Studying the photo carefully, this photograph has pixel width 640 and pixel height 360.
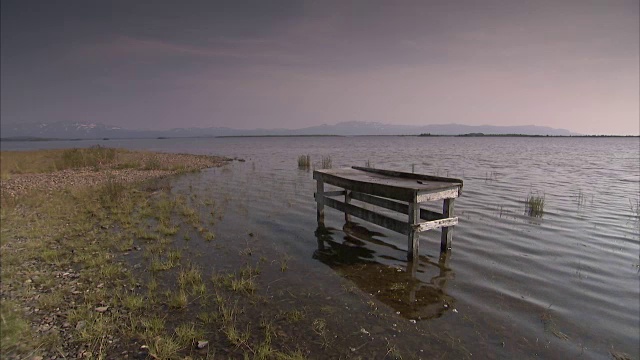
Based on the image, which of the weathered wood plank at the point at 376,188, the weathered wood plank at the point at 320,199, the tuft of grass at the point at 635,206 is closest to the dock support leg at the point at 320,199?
the weathered wood plank at the point at 320,199

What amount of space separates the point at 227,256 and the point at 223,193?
9.87 m

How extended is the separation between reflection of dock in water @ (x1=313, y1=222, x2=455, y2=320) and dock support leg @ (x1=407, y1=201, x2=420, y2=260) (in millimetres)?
211

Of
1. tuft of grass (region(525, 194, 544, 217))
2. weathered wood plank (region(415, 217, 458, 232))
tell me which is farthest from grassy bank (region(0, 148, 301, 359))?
tuft of grass (region(525, 194, 544, 217))

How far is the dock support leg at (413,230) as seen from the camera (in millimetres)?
7727

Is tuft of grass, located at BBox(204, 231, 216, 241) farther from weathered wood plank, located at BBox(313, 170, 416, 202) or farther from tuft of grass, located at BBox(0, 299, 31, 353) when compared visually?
tuft of grass, located at BBox(0, 299, 31, 353)

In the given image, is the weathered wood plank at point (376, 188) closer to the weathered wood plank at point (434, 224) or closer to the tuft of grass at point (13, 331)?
the weathered wood plank at point (434, 224)

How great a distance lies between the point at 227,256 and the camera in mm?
8656

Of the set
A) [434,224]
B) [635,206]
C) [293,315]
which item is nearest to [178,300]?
[293,315]

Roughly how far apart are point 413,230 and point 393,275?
3.90 ft

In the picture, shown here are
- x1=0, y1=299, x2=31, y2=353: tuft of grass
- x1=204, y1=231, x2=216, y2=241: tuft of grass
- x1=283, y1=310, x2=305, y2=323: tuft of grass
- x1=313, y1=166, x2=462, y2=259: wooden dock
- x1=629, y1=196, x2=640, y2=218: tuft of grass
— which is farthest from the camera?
x1=629, y1=196, x2=640, y2=218: tuft of grass

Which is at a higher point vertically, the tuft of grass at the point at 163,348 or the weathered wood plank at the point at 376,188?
the weathered wood plank at the point at 376,188

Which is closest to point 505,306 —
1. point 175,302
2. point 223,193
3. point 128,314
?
point 175,302

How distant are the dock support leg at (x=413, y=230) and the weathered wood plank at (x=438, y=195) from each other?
20 centimetres

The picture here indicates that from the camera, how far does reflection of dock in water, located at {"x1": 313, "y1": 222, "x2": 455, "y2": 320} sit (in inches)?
247
